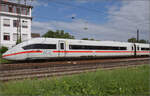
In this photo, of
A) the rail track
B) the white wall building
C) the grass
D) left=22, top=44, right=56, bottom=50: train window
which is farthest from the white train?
the white wall building

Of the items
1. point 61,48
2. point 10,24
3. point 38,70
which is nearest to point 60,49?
point 61,48

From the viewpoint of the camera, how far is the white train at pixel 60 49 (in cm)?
1354

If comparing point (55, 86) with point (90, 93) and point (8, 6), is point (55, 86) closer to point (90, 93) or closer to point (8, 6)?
point (90, 93)

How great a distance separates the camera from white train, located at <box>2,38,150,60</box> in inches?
533

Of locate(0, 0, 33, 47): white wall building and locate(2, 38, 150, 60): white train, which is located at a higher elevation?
locate(0, 0, 33, 47): white wall building

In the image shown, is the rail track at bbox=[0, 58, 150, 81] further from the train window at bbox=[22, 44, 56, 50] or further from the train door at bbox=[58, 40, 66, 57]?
the train door at bbox=[58, 40, 66, 57]

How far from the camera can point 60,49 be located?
15.8 metres

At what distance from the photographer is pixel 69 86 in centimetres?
542

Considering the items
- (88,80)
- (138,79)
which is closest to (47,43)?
(88,80)

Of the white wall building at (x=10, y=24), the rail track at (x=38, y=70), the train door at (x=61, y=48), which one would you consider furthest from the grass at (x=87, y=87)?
the white wall building at (x=10, y=24)

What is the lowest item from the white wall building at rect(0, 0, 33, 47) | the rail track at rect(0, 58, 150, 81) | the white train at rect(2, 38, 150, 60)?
the rail track at rect(0, 58, 150, 81)

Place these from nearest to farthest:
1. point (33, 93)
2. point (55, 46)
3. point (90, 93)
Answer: point (33, 93), point (90, 93), point (55, 46)

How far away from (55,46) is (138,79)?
35.0 feet

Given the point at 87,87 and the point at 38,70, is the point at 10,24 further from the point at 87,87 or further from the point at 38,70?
the point at 87,87
